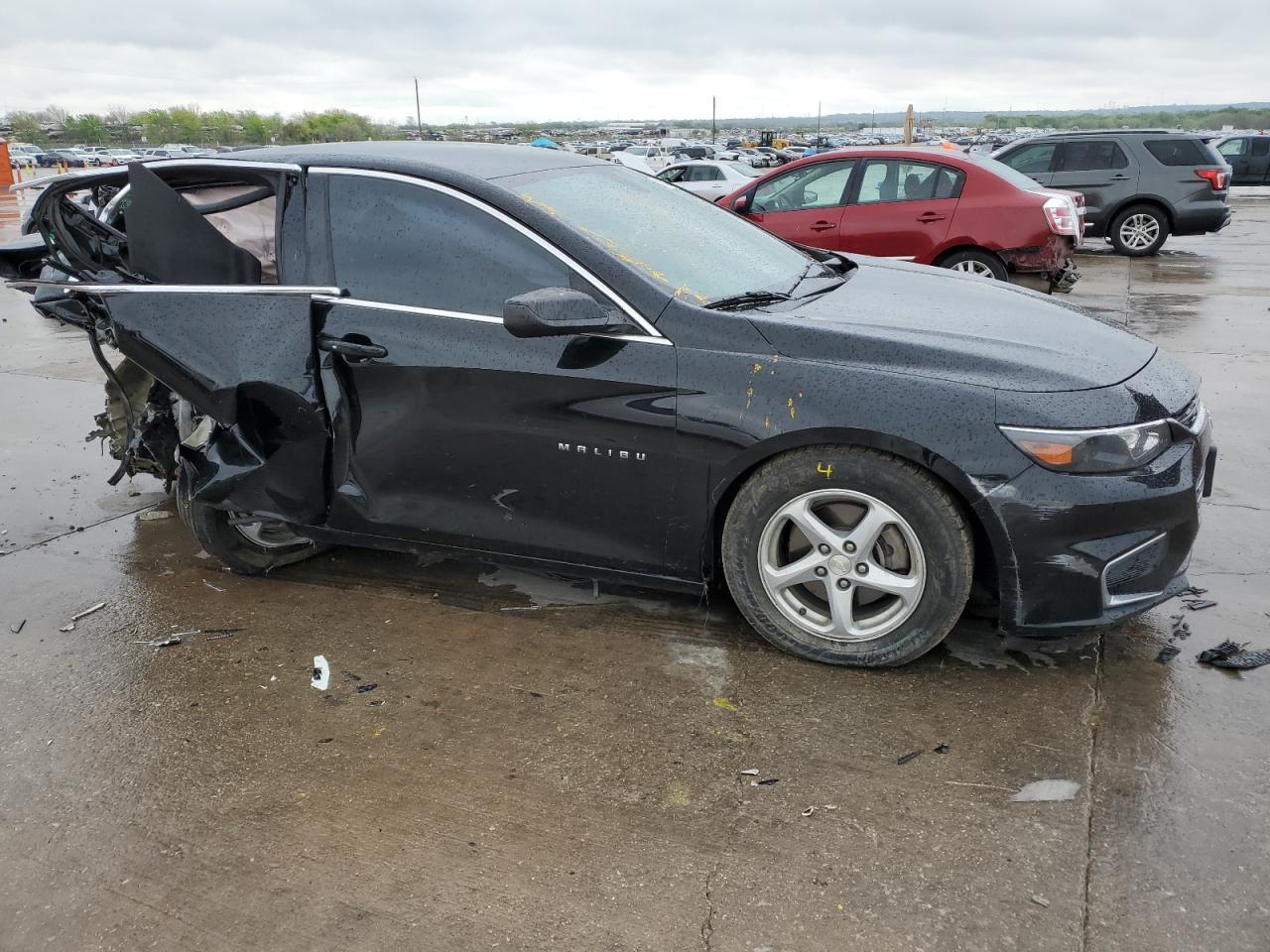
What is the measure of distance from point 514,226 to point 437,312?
15.8 inches

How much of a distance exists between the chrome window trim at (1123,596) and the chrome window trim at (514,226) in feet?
5.00

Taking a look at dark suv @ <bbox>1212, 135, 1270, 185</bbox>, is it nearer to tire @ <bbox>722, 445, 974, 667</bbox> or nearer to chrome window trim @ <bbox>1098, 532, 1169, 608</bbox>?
chrome window trim @ <bbox>1098, 532, 1169, 608</bbox>

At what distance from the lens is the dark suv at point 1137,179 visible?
1387cm

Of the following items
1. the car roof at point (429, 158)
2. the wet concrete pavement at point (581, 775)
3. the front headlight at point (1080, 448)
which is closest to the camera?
the wet concrete pavement at point (581, 775)

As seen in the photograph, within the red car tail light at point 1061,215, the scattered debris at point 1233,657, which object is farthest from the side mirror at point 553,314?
the red car tail light at point 1061,215

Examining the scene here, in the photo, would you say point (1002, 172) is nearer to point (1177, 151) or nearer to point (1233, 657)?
point (1177, 151)

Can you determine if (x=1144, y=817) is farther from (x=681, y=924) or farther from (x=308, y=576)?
(x=308, y=576)

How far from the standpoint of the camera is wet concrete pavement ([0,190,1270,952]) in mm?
2469

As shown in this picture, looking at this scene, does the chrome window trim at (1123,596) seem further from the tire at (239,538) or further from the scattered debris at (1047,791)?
the tire at (239,538)

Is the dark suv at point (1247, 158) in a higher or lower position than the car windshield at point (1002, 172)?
lower

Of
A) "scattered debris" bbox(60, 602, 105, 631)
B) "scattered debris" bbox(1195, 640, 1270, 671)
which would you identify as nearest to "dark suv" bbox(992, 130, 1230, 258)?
"scattered debris" bbox(1195, 640, 1270, 671)

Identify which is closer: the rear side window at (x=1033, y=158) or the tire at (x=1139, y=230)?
the tire at (x=1139, y=230)

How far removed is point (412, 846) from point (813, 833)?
41.1 inches

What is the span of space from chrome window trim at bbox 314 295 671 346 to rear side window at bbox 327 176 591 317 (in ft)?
0.05
